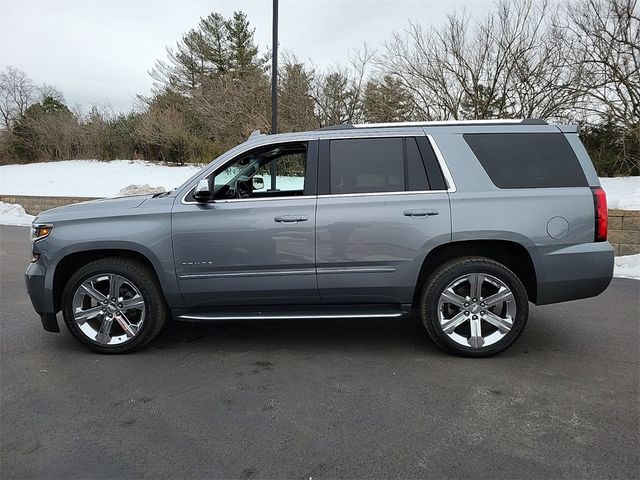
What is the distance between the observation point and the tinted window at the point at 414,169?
3814 millimetres

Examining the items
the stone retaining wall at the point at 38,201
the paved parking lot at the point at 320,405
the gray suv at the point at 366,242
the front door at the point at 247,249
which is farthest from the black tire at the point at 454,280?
the stone retaining wall at the point at 38,201

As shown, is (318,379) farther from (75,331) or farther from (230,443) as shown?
(75,331)

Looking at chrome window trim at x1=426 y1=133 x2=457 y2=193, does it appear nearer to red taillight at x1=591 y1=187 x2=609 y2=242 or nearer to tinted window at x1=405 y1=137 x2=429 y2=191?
tinted window at x1=405 y1=137 x2=429 y2=191

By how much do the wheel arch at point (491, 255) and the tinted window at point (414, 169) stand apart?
0.54 m

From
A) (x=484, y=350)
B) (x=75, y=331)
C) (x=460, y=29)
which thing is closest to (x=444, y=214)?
(x=484, y=350)

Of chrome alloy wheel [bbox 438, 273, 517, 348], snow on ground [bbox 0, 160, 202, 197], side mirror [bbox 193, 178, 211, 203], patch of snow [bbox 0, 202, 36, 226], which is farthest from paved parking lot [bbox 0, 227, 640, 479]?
snow on ground [bbox 0, 160, 202, 197]

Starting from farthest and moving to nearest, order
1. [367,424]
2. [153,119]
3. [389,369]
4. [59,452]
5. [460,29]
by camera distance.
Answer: [153,119] → [460,29] → [389,369] → [367,424] → [59,452]

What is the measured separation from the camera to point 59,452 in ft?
→ 8.52

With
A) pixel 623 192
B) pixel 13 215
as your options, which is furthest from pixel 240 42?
pixel 623 192

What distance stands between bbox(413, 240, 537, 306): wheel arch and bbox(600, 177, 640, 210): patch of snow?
17.6ft

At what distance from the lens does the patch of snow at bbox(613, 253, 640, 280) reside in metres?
6.82

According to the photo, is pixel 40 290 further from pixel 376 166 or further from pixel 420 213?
pixel 420 213

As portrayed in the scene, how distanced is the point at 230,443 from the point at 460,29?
15.5m

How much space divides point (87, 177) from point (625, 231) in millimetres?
20879
